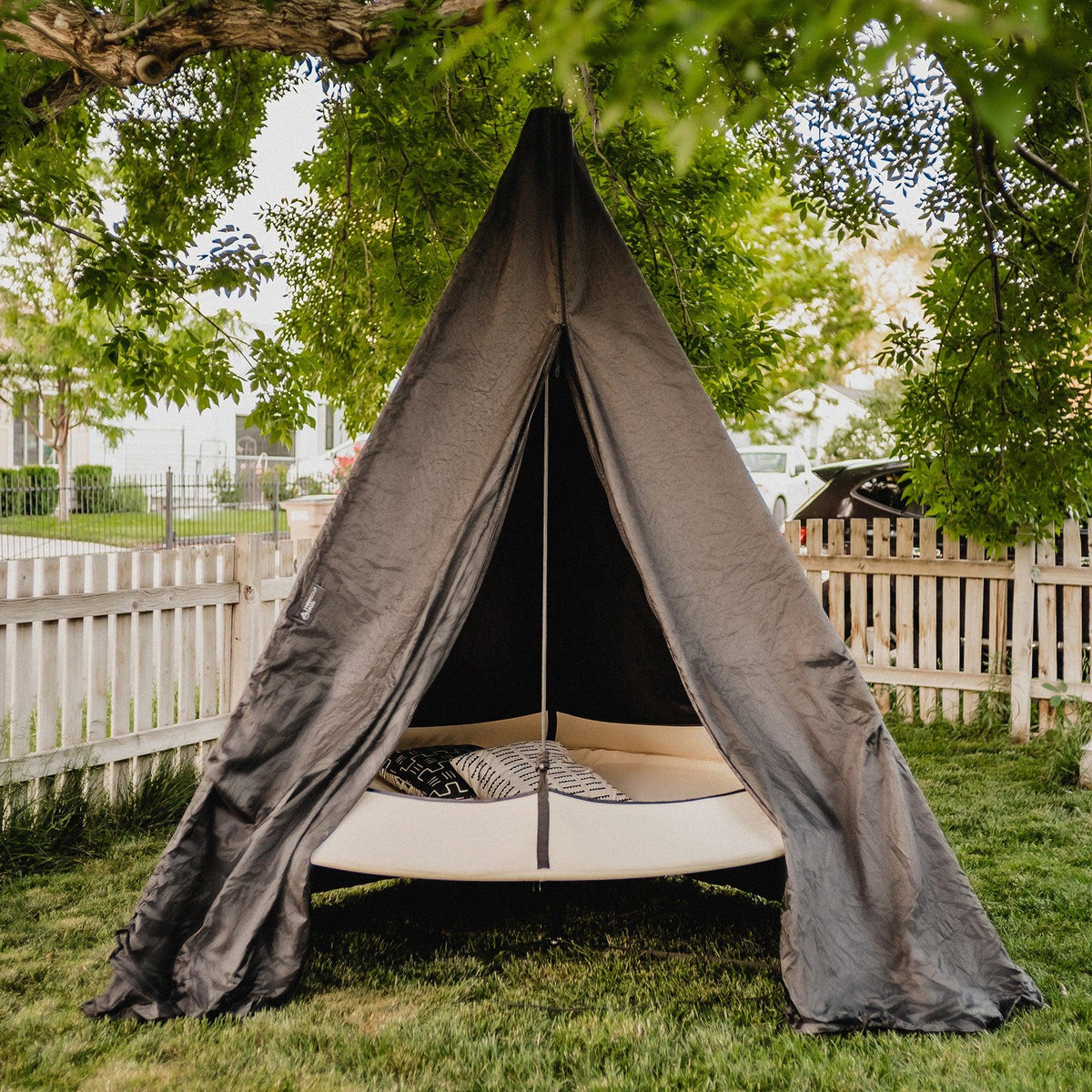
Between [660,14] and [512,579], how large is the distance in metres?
3.80

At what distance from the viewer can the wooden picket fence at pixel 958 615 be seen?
5973 millimetres

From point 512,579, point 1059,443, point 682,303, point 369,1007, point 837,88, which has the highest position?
point 837,88

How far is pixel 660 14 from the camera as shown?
125 centimetres

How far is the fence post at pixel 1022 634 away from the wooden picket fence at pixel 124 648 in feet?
13.7

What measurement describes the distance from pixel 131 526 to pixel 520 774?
13782 millimetres

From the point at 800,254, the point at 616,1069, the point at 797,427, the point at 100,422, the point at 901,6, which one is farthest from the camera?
the point at 797,427

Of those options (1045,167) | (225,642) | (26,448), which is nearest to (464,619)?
(225,642)

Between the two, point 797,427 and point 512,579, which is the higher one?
point 797,427

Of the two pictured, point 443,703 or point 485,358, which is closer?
point 485,358

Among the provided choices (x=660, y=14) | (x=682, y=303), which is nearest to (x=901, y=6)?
(x=660, y=14)

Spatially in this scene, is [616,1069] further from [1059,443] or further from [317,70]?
[317,70]

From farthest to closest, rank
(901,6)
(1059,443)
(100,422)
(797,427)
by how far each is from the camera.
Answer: (797,427) < (100,422) < (1059,443) < (901,6)

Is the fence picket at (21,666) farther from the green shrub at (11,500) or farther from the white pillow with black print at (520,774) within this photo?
the green shrub at (11,500)

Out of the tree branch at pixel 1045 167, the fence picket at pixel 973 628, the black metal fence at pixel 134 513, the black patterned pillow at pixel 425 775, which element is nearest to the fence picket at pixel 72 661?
the black patterned pillow at pixel 425 775
